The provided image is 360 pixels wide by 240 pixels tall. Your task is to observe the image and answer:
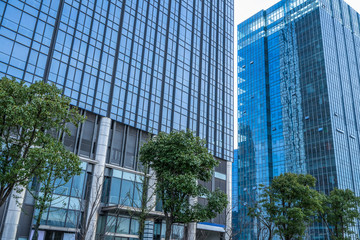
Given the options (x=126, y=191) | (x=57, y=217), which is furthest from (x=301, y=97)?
(x=57, y=217)

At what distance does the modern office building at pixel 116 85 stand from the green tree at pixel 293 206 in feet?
30.9

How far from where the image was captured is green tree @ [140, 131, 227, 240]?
68.8ft

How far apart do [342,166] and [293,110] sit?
67.7 feet

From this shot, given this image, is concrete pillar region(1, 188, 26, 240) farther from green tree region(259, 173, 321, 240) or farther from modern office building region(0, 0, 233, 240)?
green tree region(259, 173, 321, 240)

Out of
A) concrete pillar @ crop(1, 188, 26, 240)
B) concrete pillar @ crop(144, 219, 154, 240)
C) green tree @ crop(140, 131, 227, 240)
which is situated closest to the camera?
green tree @ crop(140, 131, 227, 240)

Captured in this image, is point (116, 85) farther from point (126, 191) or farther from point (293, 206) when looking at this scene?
point (293, 206)

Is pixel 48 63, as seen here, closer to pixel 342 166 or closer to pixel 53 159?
pixel 53 159

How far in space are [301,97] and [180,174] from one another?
261ft

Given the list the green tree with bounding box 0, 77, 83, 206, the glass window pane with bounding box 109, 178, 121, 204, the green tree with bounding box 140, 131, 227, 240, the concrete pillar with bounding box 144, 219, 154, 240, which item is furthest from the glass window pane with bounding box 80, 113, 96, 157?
the green tree with bounding box 0, 77, 83, 206

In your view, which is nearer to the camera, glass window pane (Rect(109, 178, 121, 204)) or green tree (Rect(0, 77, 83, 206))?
green tree (Rect(0, 77, 83, 206))

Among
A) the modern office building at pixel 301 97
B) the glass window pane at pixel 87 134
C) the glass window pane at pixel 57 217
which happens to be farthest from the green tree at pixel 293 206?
the modern office building at pixel 301 97

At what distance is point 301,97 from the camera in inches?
3649

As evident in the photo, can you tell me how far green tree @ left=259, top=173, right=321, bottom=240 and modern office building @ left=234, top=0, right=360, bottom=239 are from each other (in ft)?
167

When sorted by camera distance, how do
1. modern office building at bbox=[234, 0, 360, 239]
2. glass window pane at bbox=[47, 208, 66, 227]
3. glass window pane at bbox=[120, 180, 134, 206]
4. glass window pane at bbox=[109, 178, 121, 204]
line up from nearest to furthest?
glass window pane at bbox=[47, 208, 66, 227]
glass window pane at bbox=[109, 178, 121, 204]
glass window pane at bbox=[120, 180, 134, 206]
modern office building at bbox=[234, 0, 360, 239]
